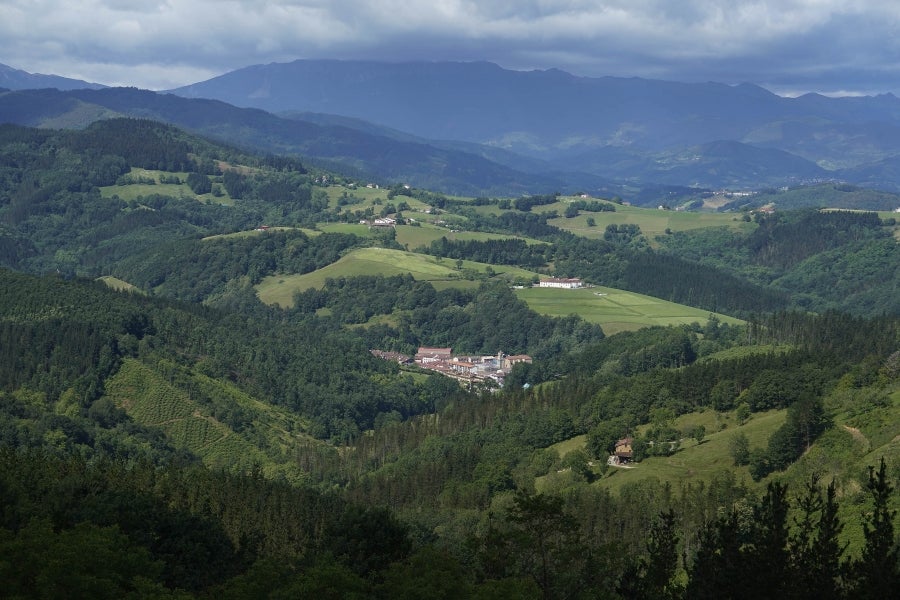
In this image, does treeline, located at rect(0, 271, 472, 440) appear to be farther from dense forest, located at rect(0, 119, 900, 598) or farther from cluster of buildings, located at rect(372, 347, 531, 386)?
cluster of buildings, located at rect(372, 347, 531, 386)

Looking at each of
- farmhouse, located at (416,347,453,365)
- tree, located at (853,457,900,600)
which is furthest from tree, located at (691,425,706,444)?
farmhouse, located at (416,347,453,365)

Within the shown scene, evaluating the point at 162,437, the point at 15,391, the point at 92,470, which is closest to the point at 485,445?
the point at 162,437

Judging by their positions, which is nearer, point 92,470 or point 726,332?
point 92,470

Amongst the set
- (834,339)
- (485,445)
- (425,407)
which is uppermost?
(834,339)

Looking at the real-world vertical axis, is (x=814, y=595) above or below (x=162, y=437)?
above

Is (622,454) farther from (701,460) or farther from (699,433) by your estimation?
(701,460)

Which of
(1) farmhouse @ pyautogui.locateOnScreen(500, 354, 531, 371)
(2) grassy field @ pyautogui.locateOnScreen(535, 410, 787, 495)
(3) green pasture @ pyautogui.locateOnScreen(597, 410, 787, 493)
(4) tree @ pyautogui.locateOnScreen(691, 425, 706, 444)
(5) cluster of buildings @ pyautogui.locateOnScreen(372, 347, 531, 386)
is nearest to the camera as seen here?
(3) green pasture @ pyautogui.locateOnScreen(597, 410, 787, 493)

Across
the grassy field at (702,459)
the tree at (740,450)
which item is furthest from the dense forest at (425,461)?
the grassy field at (702,459)

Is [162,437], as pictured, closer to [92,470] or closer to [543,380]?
[92,470]
